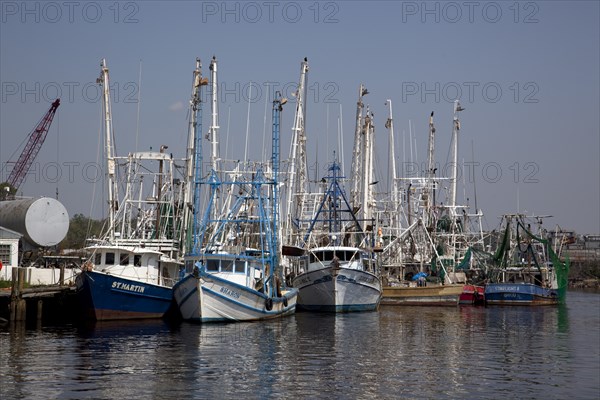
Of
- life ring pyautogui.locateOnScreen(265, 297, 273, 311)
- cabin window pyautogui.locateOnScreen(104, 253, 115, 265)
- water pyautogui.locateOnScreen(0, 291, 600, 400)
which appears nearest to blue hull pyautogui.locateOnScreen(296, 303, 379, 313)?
water pyautogui.locateOnScreen(0, 291, 600, 400)

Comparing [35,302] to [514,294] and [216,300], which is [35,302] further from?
[514,294]

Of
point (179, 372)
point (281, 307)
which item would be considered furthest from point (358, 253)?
point (179, 372)

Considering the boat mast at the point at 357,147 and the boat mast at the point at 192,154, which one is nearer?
the boat mast at the point at 192,154

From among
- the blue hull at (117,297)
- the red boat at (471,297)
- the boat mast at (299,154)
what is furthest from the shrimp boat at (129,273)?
the red boat at (471,297)

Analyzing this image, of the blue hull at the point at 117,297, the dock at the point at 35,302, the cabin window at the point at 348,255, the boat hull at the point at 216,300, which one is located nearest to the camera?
the dock at the point at 35,302

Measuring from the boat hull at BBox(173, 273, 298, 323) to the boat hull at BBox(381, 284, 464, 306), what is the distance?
17.9 m

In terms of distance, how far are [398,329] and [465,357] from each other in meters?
10.2

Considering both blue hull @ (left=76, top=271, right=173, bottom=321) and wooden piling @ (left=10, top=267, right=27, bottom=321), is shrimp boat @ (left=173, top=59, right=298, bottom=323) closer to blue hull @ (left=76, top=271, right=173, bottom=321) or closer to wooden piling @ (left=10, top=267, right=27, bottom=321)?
blue hull @ (left=76, top=271, right=173, bottom=321)

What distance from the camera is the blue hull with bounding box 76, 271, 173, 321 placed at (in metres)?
39.6

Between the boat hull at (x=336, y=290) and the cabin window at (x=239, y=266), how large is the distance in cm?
805

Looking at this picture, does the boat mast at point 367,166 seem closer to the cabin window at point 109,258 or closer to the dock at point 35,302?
the cabin window at point 109,258

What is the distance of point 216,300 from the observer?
39.9m

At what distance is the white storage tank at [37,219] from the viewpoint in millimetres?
56750

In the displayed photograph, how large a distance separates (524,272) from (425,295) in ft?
50.5
